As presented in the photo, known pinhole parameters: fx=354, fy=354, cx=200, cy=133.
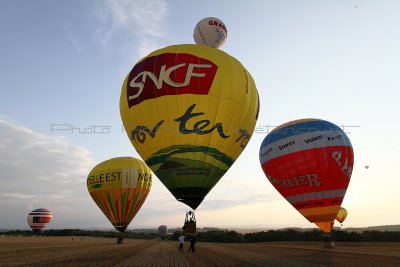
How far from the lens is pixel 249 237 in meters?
80.1

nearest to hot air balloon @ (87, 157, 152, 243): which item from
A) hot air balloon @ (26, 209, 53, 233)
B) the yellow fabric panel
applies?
the yellow fabric panel

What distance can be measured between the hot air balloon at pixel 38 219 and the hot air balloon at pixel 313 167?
252ft

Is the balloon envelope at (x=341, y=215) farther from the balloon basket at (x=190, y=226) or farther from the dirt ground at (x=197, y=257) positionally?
the balloon basket at (x=190, y=226)

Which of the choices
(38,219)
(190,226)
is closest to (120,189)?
(190,226)

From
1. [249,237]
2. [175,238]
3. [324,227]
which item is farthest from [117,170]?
[175,238]

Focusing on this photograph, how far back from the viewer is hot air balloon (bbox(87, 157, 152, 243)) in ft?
134

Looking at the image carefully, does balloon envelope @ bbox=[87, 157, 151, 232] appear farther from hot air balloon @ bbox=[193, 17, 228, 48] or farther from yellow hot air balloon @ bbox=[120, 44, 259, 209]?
hot air balloon @ bbox=[193, 17, 228, 48]

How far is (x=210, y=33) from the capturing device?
28.0 metres

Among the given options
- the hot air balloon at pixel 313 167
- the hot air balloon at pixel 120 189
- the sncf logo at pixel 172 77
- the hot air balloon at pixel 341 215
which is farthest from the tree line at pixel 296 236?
the sncf logo at pixel 172 77

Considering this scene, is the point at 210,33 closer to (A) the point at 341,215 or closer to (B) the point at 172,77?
(B) the point at 172,77

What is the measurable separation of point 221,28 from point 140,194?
22737 mm

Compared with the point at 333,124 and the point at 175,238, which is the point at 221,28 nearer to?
the point at 333,124

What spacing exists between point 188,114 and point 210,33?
10.4m

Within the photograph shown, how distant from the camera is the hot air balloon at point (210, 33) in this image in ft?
92.1
